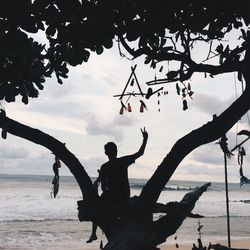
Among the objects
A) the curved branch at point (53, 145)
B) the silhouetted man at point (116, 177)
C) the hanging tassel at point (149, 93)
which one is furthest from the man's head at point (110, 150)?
the hanging tassel at point (149, 93)

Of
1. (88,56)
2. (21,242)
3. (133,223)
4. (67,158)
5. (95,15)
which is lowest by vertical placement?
(21,242)

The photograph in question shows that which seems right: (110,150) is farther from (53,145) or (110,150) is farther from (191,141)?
(191,141)

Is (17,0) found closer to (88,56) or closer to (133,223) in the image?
(88,56)

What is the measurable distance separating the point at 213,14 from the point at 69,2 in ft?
4.79

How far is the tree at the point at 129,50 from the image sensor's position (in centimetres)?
419

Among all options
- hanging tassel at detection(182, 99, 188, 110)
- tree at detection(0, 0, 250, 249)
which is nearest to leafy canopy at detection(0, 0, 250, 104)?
tree at detection(0, 0, 250, 249)

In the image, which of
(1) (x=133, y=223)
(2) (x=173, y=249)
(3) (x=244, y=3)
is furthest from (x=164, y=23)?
(2) (x=173, y=249)

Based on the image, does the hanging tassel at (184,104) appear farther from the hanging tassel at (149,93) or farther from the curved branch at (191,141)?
the curved branch at (191,141)

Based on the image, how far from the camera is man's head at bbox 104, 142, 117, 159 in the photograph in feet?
17.7

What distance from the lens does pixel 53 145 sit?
4785 mm

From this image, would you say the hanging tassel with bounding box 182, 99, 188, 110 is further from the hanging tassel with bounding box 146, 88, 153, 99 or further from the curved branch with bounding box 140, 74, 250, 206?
the curved branch with bounding box 140, 74, 250, 206

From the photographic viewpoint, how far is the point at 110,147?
541 centimetres

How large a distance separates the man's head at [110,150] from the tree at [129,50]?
0.63 metres

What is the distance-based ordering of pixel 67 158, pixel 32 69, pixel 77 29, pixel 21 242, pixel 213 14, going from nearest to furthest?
pixel 77 29 → pixel 213 14 → pixel 67 158 → pixel 32 69 → pixel 21 242
